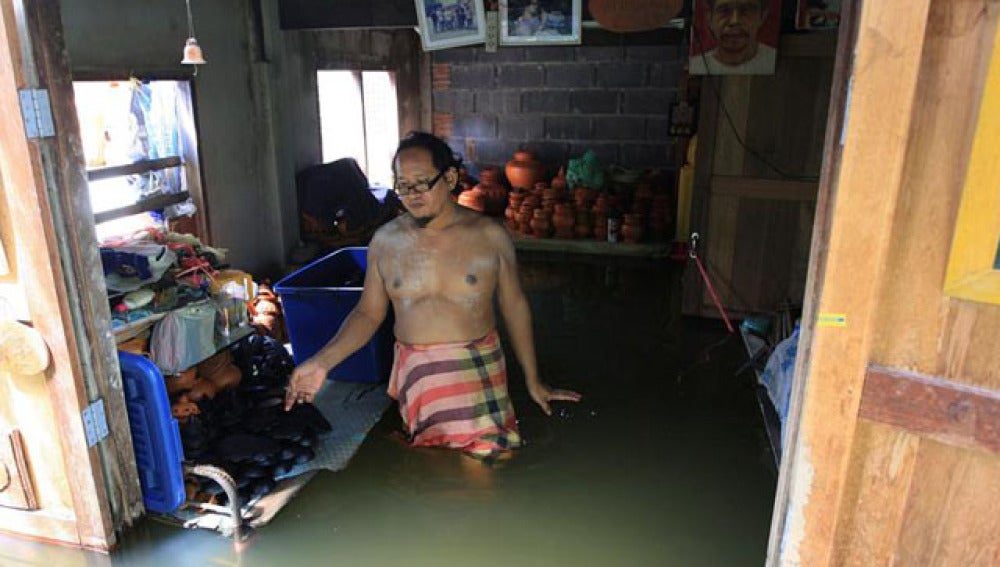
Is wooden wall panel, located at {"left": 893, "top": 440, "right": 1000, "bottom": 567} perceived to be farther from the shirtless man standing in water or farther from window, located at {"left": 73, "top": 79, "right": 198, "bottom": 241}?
window, located at {"left": 73, "top": 79, "right": 198, "bottom": 241}

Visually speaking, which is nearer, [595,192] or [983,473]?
[983,473]

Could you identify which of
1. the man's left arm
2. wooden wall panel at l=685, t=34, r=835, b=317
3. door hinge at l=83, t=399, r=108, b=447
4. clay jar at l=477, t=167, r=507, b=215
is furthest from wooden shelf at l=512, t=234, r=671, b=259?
door hinge at l=83, t=399, r=108, b=447

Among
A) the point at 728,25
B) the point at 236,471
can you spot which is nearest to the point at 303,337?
the point at 236,471

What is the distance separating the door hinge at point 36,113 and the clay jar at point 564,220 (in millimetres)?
6157

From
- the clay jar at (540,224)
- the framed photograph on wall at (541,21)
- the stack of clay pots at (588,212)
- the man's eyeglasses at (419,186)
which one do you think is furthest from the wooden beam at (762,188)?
the clay jar at (540,224)

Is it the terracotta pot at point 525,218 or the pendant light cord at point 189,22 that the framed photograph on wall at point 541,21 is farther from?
the terracotta pot at point 525,218

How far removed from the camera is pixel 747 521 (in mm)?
3107

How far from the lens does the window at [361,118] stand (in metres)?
8.04

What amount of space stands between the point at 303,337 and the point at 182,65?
243 cm

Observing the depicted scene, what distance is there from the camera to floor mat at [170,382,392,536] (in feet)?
10.1

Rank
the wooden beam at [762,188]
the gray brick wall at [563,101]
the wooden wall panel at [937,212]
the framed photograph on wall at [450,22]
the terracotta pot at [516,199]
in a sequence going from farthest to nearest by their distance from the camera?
the gray brick wall at [563,101], the terracotta pot at [516,199], the wooden beam at [762,188], the framed photograph on wall at [450,22], the wooden wall panel at [937,212]

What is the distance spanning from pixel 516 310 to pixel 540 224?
4.75m

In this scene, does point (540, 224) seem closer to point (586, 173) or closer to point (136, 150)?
point (586, 173)

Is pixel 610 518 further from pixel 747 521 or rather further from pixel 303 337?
pixel 303 337
